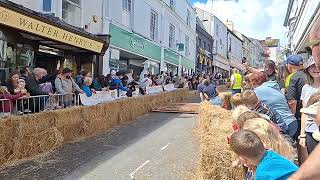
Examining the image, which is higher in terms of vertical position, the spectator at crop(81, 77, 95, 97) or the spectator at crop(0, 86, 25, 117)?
the spectator at crop(81, 77, 95, 97)

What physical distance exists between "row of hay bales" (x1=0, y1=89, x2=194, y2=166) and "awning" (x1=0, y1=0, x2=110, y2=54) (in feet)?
8.50

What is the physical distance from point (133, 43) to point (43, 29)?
13147 millimetres

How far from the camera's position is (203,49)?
5428 centimetres

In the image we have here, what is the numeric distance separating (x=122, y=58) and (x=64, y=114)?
16.8 metres

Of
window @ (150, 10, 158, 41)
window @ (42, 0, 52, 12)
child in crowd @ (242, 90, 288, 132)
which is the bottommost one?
child in crowd @ (242, 90, 288, 132)

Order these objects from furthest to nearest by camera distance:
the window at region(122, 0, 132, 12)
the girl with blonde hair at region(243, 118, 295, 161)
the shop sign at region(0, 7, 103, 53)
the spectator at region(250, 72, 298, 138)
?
the window at region(122, 0, 132, 12), the shop sign at region(0, 7, 103, 53), the spectator at region(250, 72, 298, 138), the girl with blonde hair at region(243, 118, 295, 161)

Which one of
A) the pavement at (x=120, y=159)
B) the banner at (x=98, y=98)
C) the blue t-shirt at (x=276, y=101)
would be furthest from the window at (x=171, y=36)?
the blue t-shirt at (x=276, y=101)

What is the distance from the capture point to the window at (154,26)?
30188mm

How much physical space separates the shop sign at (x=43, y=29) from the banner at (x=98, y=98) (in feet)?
7.10

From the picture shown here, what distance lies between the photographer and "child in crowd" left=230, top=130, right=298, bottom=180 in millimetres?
2555

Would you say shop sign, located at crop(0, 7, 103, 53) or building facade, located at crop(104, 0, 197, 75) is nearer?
shop sign, located at crop(0, 7, 103, 53)

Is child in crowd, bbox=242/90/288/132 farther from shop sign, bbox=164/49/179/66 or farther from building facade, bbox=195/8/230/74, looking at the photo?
building facade, bbox=195/8/230/74

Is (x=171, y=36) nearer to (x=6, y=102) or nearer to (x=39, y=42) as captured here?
(x=39, y=42)

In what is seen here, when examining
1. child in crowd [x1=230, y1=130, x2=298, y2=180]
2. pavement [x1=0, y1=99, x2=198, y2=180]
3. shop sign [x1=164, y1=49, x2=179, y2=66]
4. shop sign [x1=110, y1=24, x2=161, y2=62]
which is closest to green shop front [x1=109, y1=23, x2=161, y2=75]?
shop sign [x1=110, y1=24, x2=161, y2=62]
